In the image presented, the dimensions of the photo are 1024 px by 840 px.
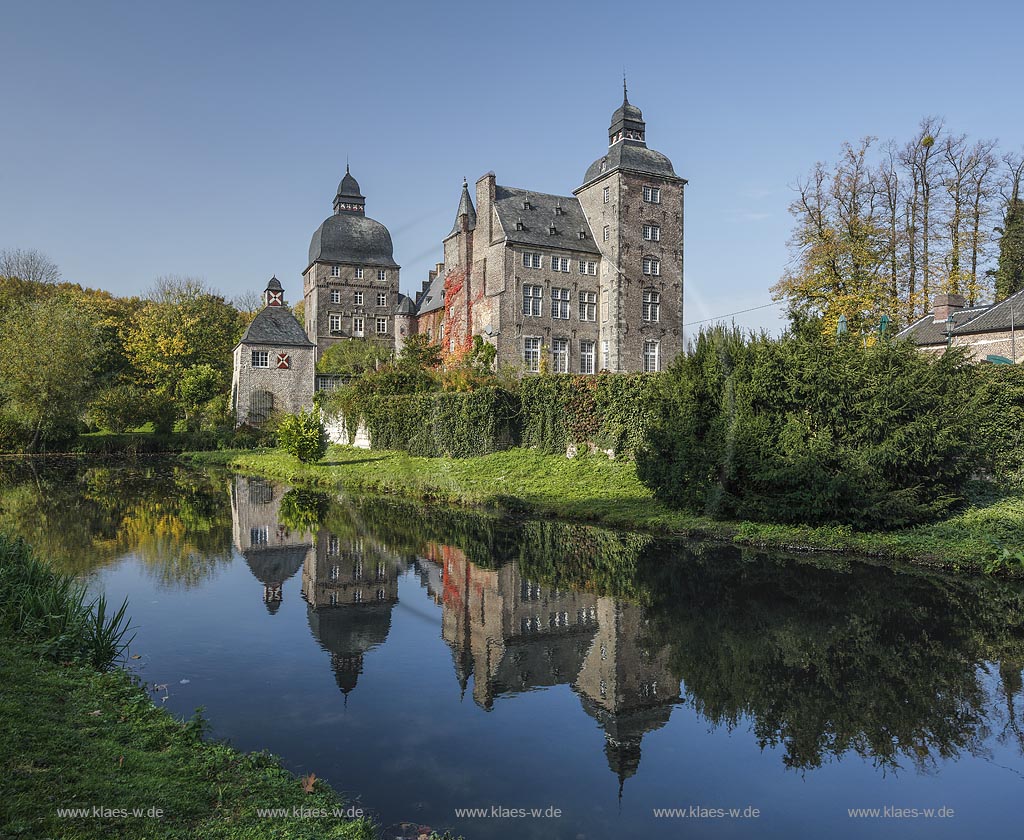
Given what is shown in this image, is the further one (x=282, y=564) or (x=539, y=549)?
(x=539, y=549)

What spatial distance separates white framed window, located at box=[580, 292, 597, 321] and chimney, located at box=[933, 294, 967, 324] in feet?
63.7

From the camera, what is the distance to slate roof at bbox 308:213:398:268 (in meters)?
63.0

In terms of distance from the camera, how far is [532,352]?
44.5 metres

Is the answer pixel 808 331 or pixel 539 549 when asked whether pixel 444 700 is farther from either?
pixel 808 331

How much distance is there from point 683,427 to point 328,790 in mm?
12460

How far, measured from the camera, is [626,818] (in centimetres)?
502

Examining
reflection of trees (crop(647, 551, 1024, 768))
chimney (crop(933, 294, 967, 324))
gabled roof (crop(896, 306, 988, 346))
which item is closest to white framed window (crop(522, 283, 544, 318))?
gabled roof (crop(896, 306, 988, 346))

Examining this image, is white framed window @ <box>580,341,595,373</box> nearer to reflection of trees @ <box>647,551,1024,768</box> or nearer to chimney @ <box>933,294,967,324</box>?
chimney @ <box>933,294,967,324</box>

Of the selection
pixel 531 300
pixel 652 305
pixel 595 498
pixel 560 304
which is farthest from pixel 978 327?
pixel 531 300

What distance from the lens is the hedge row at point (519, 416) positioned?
22344 mm

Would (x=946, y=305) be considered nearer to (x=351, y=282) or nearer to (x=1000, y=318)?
(x=1000, y=318)

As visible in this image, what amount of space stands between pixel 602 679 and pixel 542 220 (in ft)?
135

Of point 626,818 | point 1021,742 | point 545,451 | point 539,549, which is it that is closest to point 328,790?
point 626,818

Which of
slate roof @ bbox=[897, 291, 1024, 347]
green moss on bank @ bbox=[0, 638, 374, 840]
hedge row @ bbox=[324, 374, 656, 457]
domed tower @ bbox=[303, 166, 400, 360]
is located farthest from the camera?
domed tower @ bbox=[303, 166, 400, 360]
